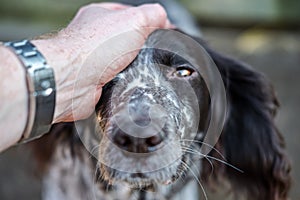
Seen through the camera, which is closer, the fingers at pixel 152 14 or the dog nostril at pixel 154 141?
the dog nostril at pixel 154 141

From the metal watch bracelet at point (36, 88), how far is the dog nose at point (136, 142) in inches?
13.0

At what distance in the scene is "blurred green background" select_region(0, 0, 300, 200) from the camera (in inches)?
194

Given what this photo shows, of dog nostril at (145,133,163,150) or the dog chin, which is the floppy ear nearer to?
the dog chin

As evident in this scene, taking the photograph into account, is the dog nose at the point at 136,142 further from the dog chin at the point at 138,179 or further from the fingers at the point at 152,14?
the fingers at the point at 152,14

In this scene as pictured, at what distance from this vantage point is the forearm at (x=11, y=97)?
1.91 meters

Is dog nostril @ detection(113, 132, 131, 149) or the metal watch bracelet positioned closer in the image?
the metal watch bracelet

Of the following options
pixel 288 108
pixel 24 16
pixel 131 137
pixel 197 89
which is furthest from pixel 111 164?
pixel 24 16

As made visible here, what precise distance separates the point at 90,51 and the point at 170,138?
45 centimetres

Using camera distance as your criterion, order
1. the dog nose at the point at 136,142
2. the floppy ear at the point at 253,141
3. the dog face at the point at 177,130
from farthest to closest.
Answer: the floppy ear at the point at 253,141 → the dog face at the point at 177,130 → the dog nose at the point at 136,142

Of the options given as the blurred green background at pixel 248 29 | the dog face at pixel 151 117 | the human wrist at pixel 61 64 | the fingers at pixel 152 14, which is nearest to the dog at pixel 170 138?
the dog face at pixel 151 117

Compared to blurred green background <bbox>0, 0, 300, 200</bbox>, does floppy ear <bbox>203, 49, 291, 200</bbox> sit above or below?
above

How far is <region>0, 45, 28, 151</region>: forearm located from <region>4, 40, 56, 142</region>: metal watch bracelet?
0.05 ft

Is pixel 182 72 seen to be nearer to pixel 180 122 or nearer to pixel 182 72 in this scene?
pixel 182 72

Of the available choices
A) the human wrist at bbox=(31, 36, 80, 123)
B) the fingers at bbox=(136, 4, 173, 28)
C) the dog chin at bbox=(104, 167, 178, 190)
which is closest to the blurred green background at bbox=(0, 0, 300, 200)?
the dog chin at bbox=(104, 167, 178, 190)
